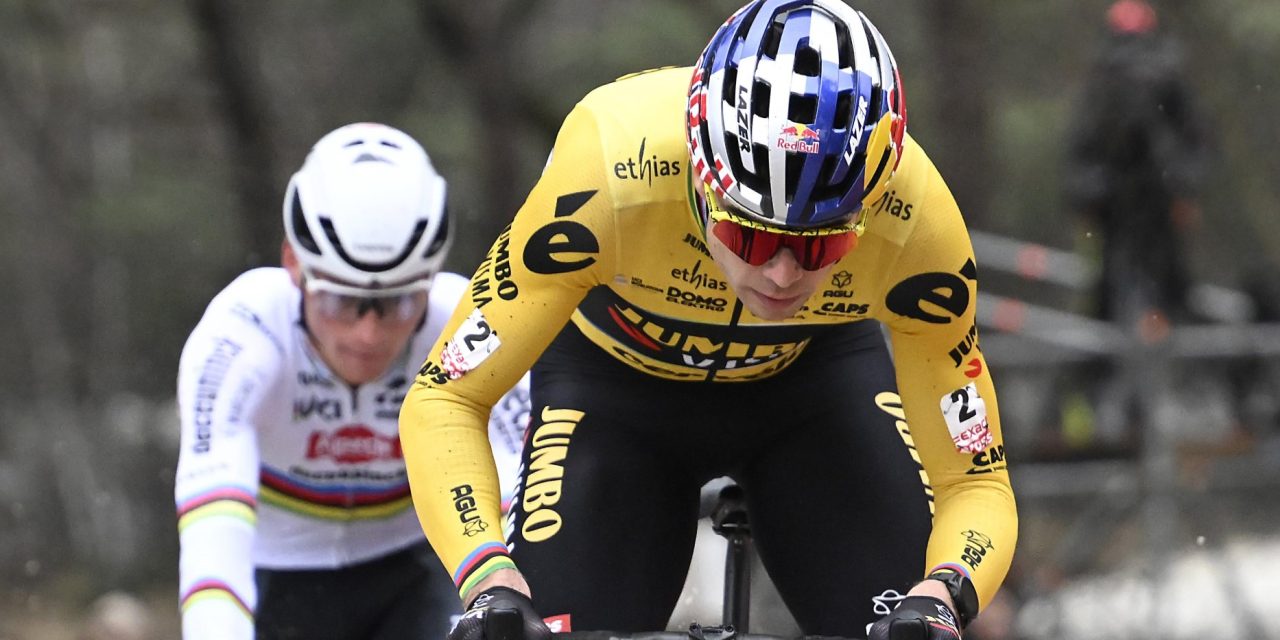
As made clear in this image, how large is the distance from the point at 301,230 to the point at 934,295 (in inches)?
78.0

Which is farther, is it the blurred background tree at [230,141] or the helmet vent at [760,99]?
the blurred background tree at [230,141]

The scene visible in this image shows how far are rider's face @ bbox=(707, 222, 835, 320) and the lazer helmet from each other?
0.08 metres

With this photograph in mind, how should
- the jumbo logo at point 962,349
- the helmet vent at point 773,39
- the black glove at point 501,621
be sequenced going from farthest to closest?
the jumbo logo at point 962,349
the helmet vent at point 773,39
the black glove at point 501,621

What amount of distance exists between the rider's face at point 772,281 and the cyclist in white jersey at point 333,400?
1474mm

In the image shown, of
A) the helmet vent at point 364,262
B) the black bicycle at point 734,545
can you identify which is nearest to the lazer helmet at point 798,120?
the black bicycle at point 734,545

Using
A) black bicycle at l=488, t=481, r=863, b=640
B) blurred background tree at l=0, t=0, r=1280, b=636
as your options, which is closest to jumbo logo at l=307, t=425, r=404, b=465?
black bicycle at l=488, t=481, r=863, b=640

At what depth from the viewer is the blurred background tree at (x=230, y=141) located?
14250 millimetres

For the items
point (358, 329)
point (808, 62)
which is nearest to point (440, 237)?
point (358, 329)

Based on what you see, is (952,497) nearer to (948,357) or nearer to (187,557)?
(948,357)

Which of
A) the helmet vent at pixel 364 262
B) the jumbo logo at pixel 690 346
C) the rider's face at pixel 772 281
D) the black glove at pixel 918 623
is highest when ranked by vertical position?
the helmet vent at pixel 364 262

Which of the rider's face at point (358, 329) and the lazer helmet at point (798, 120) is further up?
the lazer helmet at point (798, 120)

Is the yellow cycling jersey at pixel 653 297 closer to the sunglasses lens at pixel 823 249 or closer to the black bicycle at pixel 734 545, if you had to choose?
the sunglasses lens at pixel 823 249

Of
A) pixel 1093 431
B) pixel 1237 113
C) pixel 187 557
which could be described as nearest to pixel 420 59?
pixel 1237 113

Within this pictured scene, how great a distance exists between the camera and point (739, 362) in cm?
441
